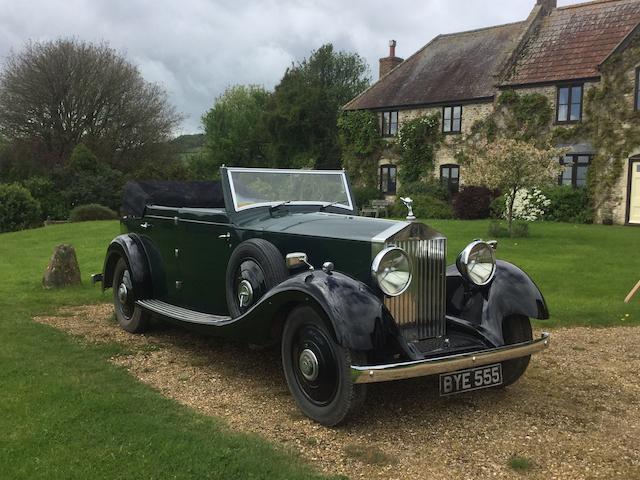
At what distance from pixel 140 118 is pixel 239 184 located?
1281 inches

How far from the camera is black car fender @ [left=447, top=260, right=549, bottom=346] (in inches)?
178

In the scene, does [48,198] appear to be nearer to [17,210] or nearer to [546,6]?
[17,210]

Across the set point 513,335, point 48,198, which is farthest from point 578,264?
point 48,198

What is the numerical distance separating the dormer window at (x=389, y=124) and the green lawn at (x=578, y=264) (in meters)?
10.4

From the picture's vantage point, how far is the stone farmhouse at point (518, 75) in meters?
22.3

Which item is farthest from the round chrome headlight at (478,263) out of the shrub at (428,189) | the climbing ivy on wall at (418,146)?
the climbing ivy on wall at (418,146)

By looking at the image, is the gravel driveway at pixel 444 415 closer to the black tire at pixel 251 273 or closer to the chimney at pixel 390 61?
the black tire at pixel 251 273

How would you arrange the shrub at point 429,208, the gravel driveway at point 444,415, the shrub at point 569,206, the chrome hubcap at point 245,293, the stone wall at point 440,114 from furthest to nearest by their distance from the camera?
the stone wall at point 440,114 → the shrub at point 429,208 → the shrub at point 569,206 → the chrome hubcap at point 245,293 → the gravel driveway at point 444,415

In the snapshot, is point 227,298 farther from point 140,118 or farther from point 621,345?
point 140,118

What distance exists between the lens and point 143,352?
227 inches

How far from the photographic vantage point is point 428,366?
363 centimetres

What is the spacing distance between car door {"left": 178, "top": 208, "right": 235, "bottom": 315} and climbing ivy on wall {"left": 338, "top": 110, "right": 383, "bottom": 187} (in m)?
24.3

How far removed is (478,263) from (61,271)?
7.32 m

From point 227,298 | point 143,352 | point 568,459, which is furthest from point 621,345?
point 143,352
